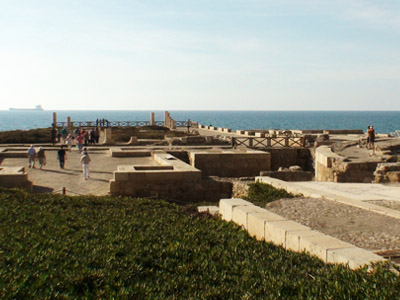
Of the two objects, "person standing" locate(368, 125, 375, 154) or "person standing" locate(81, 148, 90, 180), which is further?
"person standing" locate(368, 125, 375, 154)

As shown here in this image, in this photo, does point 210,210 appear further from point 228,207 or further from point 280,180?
point 280,180

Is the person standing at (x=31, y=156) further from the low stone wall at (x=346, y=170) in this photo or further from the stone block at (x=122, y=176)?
the low stone wall at (x=346, y=170)

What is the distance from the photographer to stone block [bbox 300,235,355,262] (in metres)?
6.26

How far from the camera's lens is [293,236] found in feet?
22.7

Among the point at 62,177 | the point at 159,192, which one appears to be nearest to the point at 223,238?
the point at 159,192

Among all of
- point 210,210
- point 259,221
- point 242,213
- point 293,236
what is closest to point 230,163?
point 210,210

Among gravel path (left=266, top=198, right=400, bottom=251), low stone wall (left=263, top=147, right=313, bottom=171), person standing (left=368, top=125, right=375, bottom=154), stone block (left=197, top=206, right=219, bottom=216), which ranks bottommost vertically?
low stone wall (left=263, top=147, right=313, bottom=171)

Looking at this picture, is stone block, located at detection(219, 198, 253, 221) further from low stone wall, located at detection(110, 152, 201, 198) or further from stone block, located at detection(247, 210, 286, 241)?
low stone wall, located at detection(110, 152, 201, 198)

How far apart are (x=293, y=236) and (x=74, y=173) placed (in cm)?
1270

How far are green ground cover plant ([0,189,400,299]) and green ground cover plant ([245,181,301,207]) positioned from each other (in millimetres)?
2820

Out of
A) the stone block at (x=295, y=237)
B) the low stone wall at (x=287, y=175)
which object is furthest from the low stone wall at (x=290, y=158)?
the stone block at (x=295, y=237)

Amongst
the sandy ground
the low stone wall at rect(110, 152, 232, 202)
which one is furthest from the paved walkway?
the sandy ground

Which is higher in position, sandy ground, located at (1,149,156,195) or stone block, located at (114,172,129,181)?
stone block, located at (114,172,129,181)

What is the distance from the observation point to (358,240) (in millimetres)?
7434
